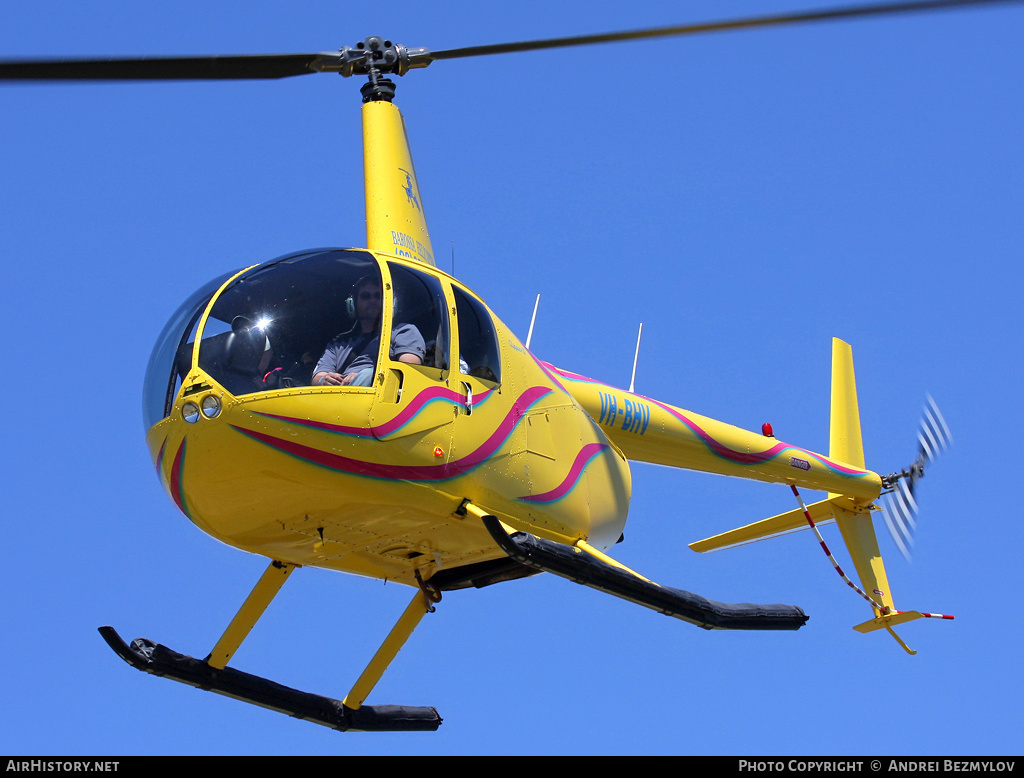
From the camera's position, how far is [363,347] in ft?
38.8

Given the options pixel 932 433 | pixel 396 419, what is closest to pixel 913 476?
pixel 932 433

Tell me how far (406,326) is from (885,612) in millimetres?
10077

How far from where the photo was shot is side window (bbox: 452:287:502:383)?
1269 centimetres

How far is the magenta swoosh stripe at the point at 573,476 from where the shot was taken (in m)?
13.6

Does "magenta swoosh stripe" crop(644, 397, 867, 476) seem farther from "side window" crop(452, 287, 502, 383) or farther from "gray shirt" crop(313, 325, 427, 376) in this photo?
"gray shirt" crop(313, 325, 427, 376)

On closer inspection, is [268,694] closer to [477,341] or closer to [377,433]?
[377,433]

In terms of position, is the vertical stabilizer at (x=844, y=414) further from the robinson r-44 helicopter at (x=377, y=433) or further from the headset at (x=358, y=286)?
the headset at (x=358, y=286)

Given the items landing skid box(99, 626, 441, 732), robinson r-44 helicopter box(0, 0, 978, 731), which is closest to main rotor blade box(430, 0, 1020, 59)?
robinson r-44 helicopter box(0, 0, 978, 731)

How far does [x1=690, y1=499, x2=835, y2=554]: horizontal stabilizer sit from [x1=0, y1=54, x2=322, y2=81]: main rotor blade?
28.7 feet

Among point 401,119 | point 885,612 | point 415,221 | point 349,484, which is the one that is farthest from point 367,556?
point 885,612

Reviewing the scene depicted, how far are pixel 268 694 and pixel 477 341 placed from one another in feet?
14.4

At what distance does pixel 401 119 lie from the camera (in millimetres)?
16797

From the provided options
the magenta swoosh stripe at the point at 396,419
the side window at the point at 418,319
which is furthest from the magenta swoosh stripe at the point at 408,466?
the side window at the point at 418,319
